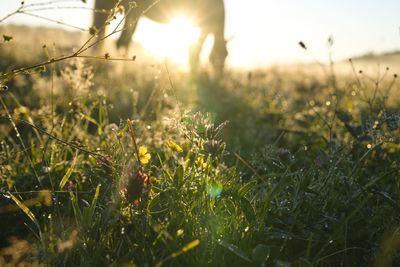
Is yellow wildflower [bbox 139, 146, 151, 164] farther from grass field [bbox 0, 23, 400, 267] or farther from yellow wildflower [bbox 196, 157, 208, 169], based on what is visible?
yellow wildflower [bbox 196, 157, 208, 169]

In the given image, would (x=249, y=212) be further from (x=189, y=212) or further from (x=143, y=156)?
(x=143, y=156)

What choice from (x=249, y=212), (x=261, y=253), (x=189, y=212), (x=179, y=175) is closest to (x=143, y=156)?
(x=179, y=175)

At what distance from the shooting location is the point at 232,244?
167cm

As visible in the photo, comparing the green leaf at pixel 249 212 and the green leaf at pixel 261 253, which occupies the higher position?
the green leaf at pixel 249 212

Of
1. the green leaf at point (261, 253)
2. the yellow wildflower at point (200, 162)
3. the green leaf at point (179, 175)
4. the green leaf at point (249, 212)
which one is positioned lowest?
the green leaf at point (261, 253)

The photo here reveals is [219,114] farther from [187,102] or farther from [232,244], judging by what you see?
[232,244]

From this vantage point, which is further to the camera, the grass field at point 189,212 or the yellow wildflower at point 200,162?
the yellow wildflower at point 200,162

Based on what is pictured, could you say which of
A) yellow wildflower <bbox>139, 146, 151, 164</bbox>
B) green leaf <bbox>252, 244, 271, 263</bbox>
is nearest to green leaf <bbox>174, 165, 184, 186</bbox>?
yellow wildflower <bbox>139, 146, 151, 164</bbox>

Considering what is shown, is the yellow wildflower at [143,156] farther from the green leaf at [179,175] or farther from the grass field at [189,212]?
the green leaf at [179,175]

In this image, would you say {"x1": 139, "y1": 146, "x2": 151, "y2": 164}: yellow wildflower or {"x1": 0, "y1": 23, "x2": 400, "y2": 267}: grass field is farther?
{"x1": 139, "y1": 146, "x2": 151, "y2": 164}: yellow wildflower

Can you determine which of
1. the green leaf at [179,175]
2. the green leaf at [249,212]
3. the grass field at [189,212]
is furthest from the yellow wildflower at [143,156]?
the green leaf at [249,212]

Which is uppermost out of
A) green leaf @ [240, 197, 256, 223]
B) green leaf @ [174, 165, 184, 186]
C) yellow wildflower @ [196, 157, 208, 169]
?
yellow wildflower @ [196, 157, 208, 169]

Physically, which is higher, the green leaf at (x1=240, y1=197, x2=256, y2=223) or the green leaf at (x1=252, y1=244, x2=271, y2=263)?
the green leaf at (x1=240, y1=197, x2=256, y2=223)

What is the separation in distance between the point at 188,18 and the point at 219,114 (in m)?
3.69
